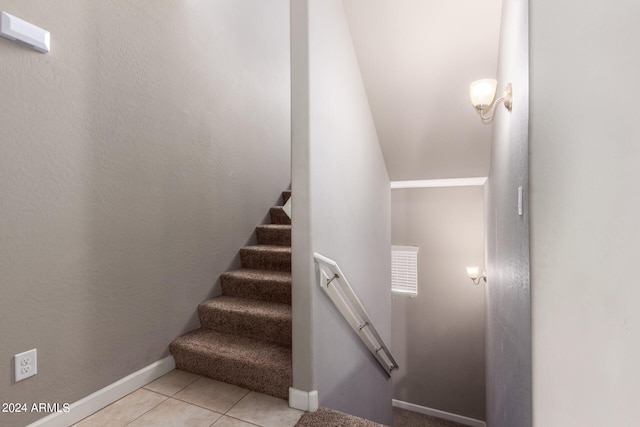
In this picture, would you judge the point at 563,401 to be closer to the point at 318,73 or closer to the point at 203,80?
the point at 318,73

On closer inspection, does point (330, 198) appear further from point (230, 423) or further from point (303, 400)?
point (230, 423)

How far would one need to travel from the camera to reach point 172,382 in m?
2.08

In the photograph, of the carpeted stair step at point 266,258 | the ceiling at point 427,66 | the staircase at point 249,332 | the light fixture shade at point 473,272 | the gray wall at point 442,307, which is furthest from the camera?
the gray wall at point 442,307

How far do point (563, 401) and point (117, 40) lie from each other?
9.54 feet

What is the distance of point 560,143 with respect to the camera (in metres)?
1.16

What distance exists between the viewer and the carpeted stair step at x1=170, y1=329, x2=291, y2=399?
1914mm

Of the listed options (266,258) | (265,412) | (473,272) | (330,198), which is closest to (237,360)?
(265,412)

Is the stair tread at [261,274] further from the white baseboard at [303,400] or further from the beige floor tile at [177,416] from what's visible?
the beige floor tile at [177,416]

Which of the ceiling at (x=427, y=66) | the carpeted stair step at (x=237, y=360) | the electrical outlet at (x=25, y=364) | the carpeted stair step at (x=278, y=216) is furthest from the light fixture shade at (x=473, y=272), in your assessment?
the electrical outlet at (x=25, y=364)

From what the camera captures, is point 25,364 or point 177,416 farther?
point 177,416

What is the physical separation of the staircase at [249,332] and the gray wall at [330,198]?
0.30 m

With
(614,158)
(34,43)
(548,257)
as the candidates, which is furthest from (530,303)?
(34,43)

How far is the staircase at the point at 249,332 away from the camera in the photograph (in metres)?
1.96

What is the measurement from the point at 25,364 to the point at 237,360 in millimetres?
1061
